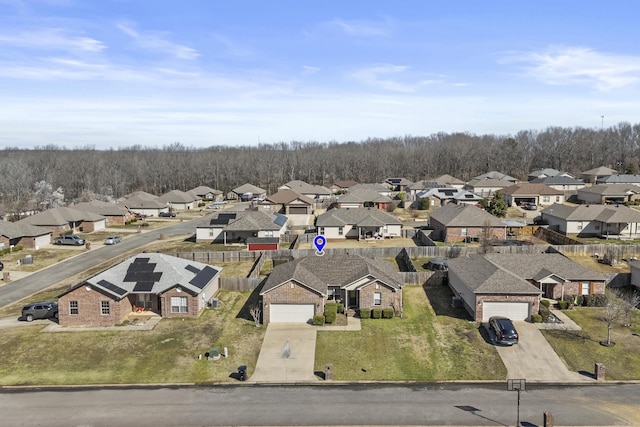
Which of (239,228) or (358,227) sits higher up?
(239,228)

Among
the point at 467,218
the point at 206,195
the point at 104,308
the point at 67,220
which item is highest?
the point at 467,218

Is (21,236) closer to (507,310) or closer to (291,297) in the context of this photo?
(291,297)

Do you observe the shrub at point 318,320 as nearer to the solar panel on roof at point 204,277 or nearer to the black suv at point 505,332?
the solar panel on roof at point 204,277

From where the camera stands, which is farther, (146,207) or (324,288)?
(146,207)

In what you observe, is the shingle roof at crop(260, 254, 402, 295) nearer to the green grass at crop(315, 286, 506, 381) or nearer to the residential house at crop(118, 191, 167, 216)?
the green grass at crop(315, 286, 506, 381)

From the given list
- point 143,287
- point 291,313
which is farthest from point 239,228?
point 291,313

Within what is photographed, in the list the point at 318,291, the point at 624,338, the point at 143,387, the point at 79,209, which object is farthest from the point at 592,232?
the point at 79,209

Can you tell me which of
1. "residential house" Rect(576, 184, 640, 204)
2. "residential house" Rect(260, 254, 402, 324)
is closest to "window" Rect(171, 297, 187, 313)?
"residential house" Rect(260, 254, 402, 324)

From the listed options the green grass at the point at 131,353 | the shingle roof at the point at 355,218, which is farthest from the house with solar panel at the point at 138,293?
the shingle roof at the point at 355,218
